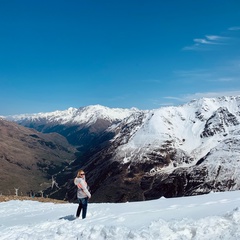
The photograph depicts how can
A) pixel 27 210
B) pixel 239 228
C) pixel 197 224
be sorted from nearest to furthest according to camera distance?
pixel 239 228, pixel 197 224, pixel 27 210

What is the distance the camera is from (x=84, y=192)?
20.5 meters

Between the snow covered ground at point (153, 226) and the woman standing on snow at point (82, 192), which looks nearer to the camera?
the snow covered ground at point (153, 226)

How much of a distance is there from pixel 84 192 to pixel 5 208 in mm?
16069

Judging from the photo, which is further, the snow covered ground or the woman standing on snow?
the woman standing on snow

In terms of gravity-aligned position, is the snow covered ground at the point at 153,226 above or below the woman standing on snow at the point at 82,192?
below

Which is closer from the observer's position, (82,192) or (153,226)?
(153,226)

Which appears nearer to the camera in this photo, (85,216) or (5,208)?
(85,216)

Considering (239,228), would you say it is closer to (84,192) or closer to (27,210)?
(84,192)

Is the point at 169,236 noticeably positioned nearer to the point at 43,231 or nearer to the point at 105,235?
the point at 105,235

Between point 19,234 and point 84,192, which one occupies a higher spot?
point 84,192

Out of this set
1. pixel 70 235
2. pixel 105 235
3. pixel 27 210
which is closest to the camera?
pixel 105 235

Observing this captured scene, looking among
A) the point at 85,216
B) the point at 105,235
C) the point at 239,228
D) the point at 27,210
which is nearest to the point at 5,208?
the point at 27,210

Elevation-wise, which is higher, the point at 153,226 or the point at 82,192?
the point at 82,192

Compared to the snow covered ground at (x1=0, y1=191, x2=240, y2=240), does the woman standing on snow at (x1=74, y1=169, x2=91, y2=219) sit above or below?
above
